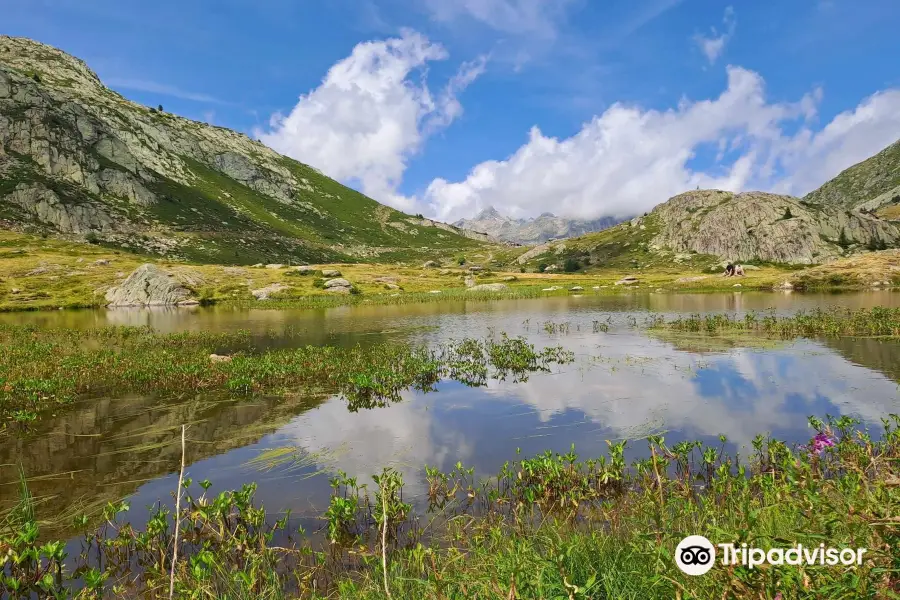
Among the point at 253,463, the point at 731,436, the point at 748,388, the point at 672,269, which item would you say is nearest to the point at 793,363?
the point at 748,388

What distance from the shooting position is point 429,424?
18047 millimetres

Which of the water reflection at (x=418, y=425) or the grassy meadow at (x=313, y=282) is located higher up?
the grassy meadow at (x=313, y=282)

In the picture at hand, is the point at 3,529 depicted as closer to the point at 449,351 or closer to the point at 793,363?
the point at 449,351

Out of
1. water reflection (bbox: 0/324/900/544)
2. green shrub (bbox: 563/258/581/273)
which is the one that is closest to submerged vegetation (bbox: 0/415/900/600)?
water reflection (bbox: 0/324/900/544)

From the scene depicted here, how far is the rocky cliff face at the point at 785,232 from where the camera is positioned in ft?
583

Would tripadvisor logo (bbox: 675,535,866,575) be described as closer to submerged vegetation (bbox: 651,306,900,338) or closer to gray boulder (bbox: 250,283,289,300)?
submerged vegetation (bbox: 651,306,900,338)

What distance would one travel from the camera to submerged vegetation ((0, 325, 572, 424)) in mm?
22891

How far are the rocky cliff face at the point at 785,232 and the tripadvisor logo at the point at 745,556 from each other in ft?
684

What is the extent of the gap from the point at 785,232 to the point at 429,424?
212 metres

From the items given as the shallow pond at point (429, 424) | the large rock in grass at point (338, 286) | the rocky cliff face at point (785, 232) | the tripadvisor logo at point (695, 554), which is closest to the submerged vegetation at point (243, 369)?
the shallow pond at point (429, 424)

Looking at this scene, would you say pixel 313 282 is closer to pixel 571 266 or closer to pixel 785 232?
pixel 571 266

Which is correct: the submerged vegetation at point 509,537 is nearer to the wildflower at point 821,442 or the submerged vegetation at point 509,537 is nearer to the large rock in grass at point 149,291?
the wildflower at point 821,442

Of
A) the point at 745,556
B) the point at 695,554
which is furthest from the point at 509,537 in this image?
the point at 745,556

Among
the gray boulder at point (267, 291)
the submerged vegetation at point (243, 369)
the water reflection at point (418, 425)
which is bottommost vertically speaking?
the water reflection at point (418, 425)
